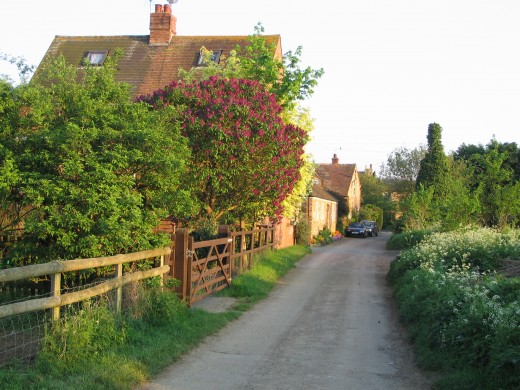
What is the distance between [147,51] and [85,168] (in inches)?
744

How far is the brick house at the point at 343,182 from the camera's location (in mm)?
53750

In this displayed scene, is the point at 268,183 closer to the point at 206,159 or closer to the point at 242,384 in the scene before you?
the point at 206,159

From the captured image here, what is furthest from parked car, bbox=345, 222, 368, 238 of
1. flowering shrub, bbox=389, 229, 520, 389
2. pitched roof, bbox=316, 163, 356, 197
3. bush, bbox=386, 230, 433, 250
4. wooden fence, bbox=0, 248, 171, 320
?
wooden fence, bbox=0, 248, 171, 320

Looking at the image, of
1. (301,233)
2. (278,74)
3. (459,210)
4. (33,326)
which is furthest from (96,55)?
(33,326)

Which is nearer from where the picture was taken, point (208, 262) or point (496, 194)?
point (208, 262)

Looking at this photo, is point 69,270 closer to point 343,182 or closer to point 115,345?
point 115,345

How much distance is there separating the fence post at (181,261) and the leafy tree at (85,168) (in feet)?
2.37

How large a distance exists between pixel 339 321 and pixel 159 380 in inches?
197

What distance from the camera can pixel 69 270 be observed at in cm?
658

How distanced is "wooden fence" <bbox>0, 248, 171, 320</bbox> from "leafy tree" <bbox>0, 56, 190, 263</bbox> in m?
0.40

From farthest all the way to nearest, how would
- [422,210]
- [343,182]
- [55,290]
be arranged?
[343,182], [422,210], [55,290]

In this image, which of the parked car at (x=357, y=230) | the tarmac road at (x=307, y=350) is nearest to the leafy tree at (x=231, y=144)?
the tarmac road at (x=307, y=350)

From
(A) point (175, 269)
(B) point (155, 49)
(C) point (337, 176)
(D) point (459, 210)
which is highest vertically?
(B) point (155, 49)

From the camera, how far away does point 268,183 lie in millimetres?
13664
